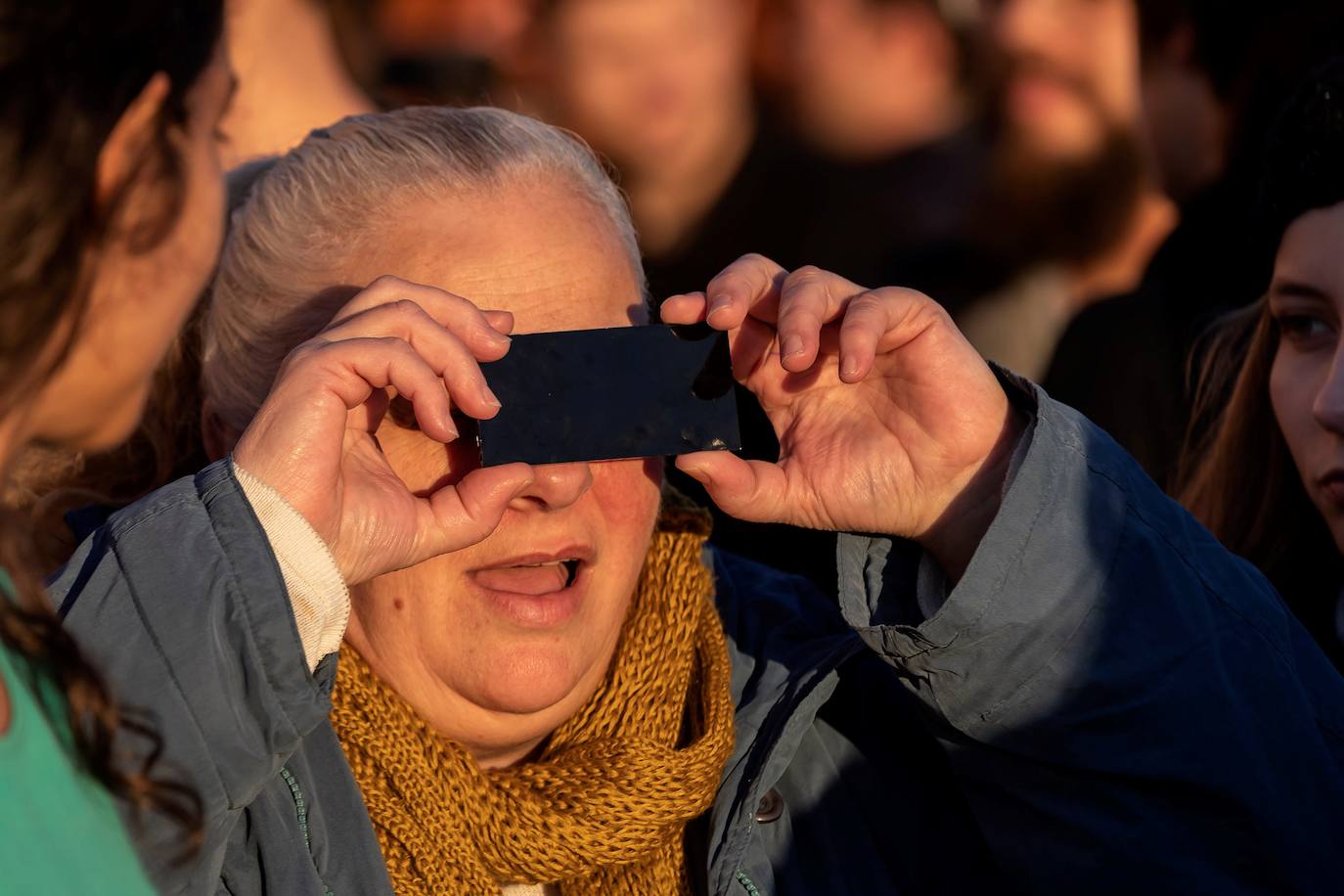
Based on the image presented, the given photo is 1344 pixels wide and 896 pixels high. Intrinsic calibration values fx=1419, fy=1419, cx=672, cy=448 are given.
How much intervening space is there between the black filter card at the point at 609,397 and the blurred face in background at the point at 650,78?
1.75m

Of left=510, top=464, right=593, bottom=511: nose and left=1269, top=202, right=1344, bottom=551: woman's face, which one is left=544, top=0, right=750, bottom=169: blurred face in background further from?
left=510, top=464, right=593, bottom=511: nose

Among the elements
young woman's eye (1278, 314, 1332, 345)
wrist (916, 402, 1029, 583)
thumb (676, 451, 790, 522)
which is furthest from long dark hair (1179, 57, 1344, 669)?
thumb (676, 451, 790, 522)

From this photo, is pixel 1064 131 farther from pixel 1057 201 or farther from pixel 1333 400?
pixel 1333 400

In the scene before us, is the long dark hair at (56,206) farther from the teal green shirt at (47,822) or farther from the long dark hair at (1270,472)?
the long dark hair at (1270,472)

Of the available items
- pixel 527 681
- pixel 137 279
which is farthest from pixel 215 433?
pixel 137 279

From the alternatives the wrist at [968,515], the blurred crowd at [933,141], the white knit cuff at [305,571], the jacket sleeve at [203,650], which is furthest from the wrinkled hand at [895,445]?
the blurred crowd at [933,141]

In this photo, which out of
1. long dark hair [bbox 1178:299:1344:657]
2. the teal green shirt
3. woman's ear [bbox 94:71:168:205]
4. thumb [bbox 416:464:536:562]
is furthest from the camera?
long dark hair [bbox 1178:299:1344:657]

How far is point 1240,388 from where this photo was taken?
2816 millimetres

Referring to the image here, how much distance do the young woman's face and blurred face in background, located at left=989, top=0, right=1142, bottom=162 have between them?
2540 millimetres

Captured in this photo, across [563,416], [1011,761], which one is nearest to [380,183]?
[563,416]

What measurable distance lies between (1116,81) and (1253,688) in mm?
2122

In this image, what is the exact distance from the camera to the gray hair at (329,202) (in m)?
2.22

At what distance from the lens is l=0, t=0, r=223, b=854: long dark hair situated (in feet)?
3.63

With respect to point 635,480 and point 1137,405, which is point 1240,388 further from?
point 635,480
